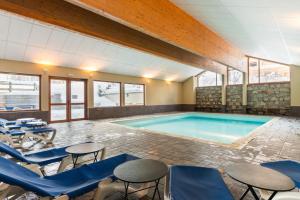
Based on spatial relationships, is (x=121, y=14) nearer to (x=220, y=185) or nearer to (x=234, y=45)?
(x=220, y=185)

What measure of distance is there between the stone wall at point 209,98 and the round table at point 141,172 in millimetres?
11797

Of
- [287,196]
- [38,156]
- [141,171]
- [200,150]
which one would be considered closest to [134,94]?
[200,150]

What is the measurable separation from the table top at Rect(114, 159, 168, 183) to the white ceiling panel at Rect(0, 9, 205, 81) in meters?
5.32

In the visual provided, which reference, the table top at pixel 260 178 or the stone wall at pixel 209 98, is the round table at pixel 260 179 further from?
the stone wall at pixel 209 98

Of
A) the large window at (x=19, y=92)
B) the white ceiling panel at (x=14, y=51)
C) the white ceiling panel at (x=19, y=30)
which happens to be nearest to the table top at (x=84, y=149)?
the white ceiling panel at (x=19, y=30)

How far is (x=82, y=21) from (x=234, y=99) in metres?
10.9

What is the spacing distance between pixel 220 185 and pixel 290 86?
10956 millimetres

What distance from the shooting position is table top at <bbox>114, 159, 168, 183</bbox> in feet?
4.66

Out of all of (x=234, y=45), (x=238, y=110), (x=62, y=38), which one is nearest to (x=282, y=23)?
(x=234, y=45)

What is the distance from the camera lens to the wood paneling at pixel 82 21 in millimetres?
3156

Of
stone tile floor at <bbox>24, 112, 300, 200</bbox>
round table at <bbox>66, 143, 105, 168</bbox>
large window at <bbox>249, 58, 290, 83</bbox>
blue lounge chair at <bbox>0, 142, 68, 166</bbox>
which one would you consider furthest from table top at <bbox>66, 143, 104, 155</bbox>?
large window at <bbox>249, 58, 290, 83</bbox>

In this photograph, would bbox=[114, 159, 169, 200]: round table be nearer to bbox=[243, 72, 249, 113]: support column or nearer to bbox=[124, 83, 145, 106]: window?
bbox=[124, 83, 145, 106]: window

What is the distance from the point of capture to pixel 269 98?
1052 centimetres

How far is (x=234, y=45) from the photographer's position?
7523 mm
